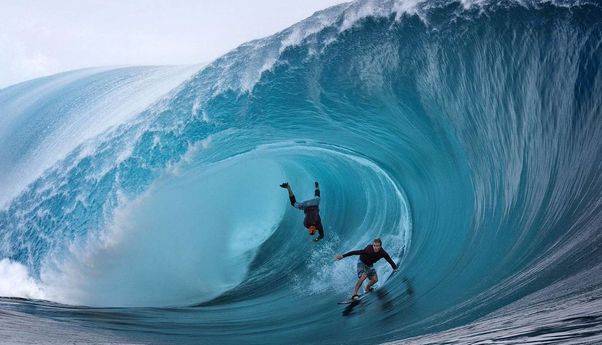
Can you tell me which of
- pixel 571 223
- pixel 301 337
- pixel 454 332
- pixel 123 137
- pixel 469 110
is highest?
pixel 469 110

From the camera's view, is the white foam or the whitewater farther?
the white foam

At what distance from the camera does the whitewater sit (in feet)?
17.2

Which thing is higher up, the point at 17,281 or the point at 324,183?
the point at 324,183

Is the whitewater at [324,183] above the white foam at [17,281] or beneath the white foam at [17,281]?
above

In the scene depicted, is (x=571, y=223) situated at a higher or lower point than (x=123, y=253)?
higher

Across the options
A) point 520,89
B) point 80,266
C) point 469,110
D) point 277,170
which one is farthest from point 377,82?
point 80,266

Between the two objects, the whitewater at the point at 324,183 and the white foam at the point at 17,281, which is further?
the white foam at the point at 17,281

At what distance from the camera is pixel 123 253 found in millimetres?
8625

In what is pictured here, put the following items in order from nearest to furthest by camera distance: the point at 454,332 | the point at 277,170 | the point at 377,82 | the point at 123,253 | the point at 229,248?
the point at 454,332, the point at 377,82, the point at 123,253, the point at 229,248, the point at 277,170

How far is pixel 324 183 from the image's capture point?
34.4ft

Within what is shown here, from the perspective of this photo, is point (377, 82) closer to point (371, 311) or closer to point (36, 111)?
point (371, 311)

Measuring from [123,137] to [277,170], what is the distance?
348cm

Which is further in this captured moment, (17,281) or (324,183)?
(324,183)

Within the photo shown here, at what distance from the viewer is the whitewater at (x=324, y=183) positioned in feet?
17.2
